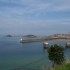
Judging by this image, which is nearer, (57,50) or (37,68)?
(57,50)

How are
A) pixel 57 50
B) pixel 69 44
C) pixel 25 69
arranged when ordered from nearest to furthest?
pixel 57 50
pixel 25 69
pixel 69 44

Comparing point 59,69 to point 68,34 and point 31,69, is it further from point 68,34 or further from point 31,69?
point 68,34

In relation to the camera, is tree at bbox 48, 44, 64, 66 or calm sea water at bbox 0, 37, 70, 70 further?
calm sea water at bbox 0, 37, 70, 70

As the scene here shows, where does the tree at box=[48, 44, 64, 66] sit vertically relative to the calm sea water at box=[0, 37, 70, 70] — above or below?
above

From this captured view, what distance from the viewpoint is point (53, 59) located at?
18.6m

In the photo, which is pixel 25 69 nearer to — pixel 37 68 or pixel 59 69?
pixel 37 68

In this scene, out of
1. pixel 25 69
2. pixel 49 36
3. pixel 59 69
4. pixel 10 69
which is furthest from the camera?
pixel 49 36

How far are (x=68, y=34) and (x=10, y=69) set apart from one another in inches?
3928

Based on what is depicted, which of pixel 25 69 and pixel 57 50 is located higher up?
pixel 57 50

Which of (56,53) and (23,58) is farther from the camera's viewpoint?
(23,58)

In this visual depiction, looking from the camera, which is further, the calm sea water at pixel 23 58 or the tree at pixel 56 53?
the calm sea water at pixel 23 58

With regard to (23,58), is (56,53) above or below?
above

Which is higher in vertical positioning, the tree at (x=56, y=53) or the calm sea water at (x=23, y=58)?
the tree at (x=56, y=53)

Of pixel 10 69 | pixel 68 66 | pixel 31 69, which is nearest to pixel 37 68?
pixel 31 69
